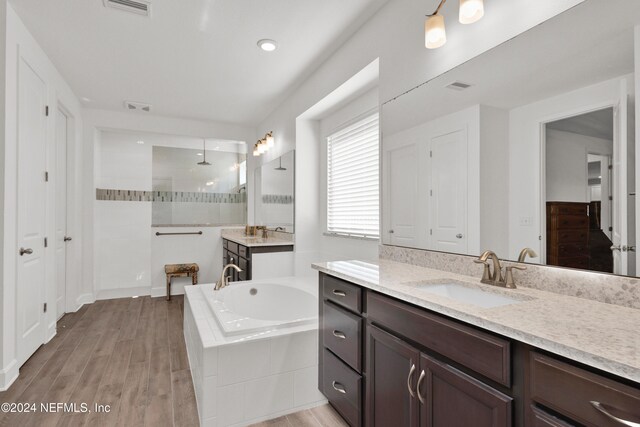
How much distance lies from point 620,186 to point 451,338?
0.73 m

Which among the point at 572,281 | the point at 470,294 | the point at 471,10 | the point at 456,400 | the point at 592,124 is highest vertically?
the point at 471,10

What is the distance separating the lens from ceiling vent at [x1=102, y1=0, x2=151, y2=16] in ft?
7.13

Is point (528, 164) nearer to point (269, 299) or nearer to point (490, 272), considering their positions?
point (490, 272)

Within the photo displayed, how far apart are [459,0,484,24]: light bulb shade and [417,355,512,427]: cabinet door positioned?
1344mm

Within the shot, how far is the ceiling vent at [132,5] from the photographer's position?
217 cm

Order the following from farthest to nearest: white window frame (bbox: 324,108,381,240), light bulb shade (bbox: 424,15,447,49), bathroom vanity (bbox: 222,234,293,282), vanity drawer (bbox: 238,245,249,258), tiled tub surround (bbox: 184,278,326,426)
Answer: vanity drawer (bbox: 238,245,249,258), bathroom vanity (bbox: 222,234,293,282), white window frame (bbox: 324,108,381,240), tiled tub surround (bbox: 184,278,326,426), light bulb shade (bbox: 424,15,447,49)

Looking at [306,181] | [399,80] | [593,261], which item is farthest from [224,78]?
[593,261]

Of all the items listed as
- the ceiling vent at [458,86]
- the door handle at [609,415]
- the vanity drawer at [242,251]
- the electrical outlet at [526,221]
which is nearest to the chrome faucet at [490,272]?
the electrical outlet at [526,221]

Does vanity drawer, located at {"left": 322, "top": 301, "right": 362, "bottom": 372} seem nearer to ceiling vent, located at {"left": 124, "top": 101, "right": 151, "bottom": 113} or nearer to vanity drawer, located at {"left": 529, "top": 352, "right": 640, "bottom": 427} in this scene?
vanity drawer, located at {"left": 529, "top": 352, "right": 640, "bottom": 427}

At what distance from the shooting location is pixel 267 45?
2703 millimetres

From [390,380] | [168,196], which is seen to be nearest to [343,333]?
[390,380]

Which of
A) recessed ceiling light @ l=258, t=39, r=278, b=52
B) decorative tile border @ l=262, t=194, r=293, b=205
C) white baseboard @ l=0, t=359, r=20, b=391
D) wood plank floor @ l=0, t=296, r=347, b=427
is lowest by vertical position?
wood plank floor @ l=0, t=296, r=347, b=427

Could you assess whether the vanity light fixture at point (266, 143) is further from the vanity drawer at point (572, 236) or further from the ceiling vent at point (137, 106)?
the vanity drawer at point (572, 236)

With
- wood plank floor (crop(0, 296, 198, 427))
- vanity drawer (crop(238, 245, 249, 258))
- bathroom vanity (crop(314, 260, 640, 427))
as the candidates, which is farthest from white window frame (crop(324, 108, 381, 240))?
wood plank floor (crop(0, 296, 198, 427))
